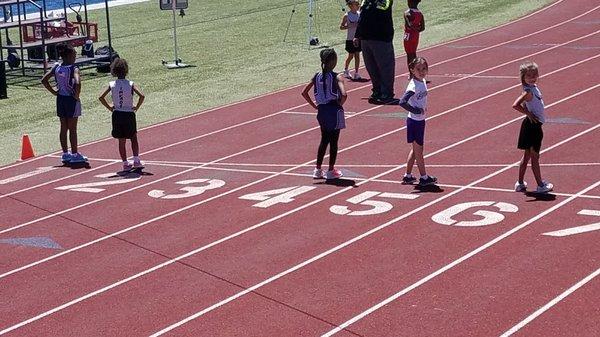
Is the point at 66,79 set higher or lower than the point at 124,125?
higher

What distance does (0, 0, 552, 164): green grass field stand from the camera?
21.3 m

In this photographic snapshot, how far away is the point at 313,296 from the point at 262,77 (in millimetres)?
15143

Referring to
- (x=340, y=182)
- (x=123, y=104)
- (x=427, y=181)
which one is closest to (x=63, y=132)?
(x=123, y=104)

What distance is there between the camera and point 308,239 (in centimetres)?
1188

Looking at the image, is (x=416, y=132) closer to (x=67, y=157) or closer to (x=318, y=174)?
(x=318, y=174)

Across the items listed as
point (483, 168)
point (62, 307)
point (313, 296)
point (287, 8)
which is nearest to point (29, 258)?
point (62, 307)

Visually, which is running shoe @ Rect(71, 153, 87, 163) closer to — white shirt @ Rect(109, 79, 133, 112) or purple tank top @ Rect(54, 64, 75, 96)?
purple tank top @ Rect(54, 64, 75, 96)

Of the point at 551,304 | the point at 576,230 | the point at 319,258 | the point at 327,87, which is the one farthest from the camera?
the point at 327,87

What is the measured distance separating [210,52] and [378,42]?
9.80 m

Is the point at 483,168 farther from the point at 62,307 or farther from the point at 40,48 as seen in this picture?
the point at 40,48

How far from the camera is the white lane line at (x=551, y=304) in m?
8.88

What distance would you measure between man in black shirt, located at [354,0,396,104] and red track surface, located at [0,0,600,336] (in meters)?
1.29

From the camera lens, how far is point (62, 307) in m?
10.3

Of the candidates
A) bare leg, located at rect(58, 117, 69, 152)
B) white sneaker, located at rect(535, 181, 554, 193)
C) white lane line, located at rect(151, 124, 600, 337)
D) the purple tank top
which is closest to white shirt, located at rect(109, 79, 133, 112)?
the purple tank top
